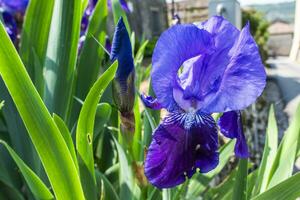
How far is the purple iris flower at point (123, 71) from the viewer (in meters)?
0.68

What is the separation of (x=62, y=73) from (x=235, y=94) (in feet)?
1.70

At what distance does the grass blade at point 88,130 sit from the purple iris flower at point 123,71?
2cm

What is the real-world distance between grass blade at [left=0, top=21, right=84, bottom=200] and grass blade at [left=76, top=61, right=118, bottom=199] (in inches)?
3.2

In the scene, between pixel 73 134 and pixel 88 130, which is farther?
pixel 73 134

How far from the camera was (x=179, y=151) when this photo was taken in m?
0.57

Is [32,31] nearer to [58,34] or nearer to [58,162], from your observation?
[58,34]

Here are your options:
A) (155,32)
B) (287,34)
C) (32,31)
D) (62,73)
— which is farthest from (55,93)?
(155,32)

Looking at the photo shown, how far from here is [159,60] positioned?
1.89 ft

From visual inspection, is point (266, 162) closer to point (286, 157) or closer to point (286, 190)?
point (286, 157)

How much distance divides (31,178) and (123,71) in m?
0.23

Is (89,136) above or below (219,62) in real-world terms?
below

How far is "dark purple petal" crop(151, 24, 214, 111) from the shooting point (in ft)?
1.88

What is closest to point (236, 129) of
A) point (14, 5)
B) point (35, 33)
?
point (35, 33)

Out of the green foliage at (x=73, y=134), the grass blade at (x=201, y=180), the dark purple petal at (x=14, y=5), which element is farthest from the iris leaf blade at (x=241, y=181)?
the dark purple petal at (x=14, y=5)
